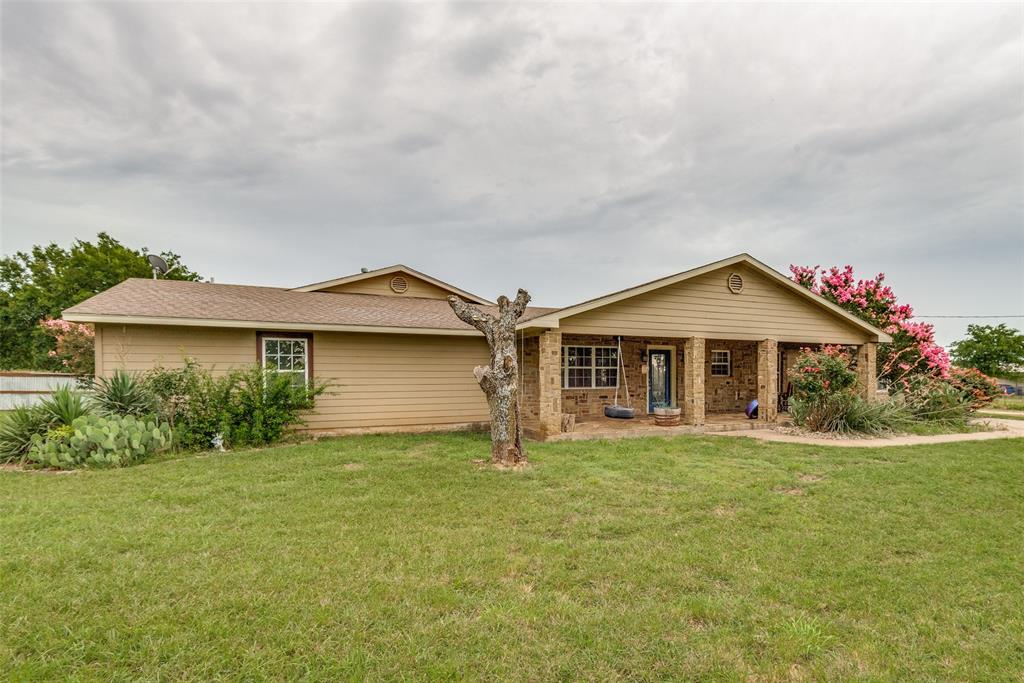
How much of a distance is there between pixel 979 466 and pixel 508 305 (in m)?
7.35

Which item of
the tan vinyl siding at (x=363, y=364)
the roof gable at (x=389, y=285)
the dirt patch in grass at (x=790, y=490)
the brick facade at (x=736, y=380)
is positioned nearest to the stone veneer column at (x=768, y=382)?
the brick facade at (x=736, y=380)

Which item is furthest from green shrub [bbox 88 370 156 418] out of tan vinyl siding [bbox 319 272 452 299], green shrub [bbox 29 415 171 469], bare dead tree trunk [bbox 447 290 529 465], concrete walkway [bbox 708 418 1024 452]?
concrete walkway [bbox 708 418 1024 452]

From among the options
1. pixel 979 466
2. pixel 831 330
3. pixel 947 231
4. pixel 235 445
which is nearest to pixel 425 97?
pixel 235 445

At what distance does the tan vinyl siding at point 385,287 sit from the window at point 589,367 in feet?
15.8

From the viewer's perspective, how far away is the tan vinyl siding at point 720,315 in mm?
10750

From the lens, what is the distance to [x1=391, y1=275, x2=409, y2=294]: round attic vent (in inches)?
576

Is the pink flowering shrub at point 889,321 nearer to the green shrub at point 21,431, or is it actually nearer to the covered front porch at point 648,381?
the covered front porch at point 648,381

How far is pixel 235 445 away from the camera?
887 centimetres

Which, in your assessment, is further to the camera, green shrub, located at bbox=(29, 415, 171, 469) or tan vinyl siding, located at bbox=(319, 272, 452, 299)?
tan vinyl siding, located at bbox=(319, 272, 452, 299)

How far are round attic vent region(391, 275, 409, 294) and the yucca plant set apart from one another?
786 centimetres

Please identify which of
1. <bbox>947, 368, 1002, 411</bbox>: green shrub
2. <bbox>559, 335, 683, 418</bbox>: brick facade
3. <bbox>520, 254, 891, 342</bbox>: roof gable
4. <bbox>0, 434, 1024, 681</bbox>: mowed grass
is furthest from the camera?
<bbox>559, 335, 683, 418</bbox>: brick facade

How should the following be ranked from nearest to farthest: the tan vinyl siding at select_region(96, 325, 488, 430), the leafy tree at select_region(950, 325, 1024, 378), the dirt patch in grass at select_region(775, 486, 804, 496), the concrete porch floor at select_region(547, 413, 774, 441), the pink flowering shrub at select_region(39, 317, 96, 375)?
the dirt patch in grass at select_region(775, 486, 804, 496) < the tan vinyl siding at select_region(96, 325, 488, 430) < the concrete porch floor at select_region(547, 413, 774, 441) < the pink flowering shrub at select_region(39, 317, 96, 375) < the leafy tree at select_region(950, 325, 1024, 378)

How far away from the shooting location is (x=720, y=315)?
11.7 m

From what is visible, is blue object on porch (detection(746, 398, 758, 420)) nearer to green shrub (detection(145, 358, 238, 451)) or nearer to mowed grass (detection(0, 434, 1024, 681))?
mowed grass (detection(0, 434, 1024, 681))
